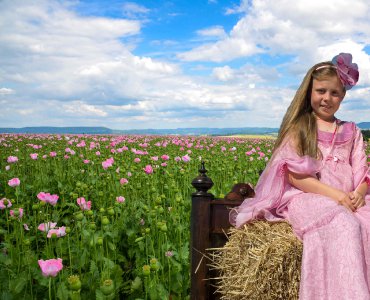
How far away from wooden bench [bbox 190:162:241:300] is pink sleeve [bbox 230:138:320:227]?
0.26 ft

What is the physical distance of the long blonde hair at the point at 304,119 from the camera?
272 centimetres

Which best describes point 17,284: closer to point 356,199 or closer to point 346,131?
point 356,199

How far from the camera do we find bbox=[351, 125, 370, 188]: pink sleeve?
264 cm

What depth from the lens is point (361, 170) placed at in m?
2.69

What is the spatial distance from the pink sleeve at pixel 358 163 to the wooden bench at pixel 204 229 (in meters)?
0.68

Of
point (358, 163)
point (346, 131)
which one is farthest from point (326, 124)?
point (358, 163)

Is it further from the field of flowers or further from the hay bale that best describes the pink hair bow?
the field of flowers

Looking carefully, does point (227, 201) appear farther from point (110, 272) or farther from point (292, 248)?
point (110, 272)

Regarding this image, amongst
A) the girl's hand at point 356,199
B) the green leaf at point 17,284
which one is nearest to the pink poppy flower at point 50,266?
the green leaf at point 17,284

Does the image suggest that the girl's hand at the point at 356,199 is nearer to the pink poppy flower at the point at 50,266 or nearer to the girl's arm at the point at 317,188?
the girl's arm at the point at 317,188

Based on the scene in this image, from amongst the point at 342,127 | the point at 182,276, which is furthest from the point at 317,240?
the point at 182,276

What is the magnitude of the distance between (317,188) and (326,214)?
0.23 m

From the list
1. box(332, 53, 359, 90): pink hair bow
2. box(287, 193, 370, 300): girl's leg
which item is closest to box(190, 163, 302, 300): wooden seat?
box(287, 193, 370, 300): girl's leg

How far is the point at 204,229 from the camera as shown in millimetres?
2645
